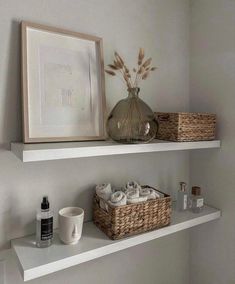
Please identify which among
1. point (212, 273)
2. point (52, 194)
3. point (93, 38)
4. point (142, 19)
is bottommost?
point (212, 273)

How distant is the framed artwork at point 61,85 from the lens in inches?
30.2

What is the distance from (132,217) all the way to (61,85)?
54 centimetres

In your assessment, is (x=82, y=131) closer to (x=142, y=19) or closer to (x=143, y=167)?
(x=143, y=167)

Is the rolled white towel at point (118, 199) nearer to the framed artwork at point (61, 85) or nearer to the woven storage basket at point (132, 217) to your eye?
the woven storage basket at point (132, 217)

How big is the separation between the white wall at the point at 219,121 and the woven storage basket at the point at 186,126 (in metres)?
0.09

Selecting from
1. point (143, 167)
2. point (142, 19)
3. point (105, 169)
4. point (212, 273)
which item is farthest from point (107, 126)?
point (212, 273)

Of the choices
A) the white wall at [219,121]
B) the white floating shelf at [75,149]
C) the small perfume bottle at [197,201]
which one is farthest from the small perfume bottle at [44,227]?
the white wall at [219,121]

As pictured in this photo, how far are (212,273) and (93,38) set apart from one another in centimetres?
120

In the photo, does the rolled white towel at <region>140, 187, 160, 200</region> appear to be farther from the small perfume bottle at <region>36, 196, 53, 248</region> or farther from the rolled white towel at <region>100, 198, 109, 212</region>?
the small perfume bottle at <region>36, 196, 53, 248</region>

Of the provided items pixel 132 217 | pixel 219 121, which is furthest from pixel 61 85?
pixel 219 121

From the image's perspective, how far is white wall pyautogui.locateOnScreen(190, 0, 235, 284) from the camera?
3.30 ft

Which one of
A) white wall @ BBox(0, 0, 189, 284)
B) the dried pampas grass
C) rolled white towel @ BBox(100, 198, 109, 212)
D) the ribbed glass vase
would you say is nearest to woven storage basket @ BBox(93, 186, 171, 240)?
rolled white towel @ BBox(100, 198, 109, 212)

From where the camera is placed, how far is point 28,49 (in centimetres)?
77

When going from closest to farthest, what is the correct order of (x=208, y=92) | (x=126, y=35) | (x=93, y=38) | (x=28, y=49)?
(x=28, y=49), (x=93, y=38), (x=126, y=35), (x=208, y=92)
